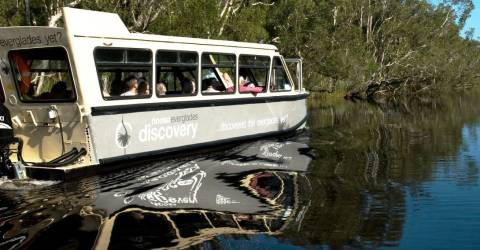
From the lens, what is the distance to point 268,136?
13883mm

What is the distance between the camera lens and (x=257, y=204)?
25.3 feet

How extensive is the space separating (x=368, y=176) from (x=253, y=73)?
4.60 m

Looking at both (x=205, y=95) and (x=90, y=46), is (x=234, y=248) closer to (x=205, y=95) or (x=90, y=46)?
(x=90, y=46)

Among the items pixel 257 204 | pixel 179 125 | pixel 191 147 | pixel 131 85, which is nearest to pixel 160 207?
pixel 257 204

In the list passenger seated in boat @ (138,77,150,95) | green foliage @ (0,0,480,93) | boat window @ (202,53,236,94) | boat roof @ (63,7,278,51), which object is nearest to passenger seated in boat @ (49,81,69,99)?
boat roof @ (63,7,278,51)

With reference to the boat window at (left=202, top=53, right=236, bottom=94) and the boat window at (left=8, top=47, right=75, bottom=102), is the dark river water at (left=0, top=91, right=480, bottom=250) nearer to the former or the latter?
the boat window at (left=202, top=53, right=236, bottom=94)

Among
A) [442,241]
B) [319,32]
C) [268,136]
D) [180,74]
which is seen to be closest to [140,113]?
[180,74]

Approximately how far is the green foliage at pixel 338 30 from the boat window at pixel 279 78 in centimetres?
894

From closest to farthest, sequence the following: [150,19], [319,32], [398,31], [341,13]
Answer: [150,19] < [319,32] < [341,13] < [398,31]

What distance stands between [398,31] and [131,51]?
4095 cm

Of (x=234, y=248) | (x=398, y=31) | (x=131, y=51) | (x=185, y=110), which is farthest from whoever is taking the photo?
(x=398, y=31)

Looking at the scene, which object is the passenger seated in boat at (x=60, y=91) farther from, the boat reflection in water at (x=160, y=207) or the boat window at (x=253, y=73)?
the boat window at (x=253, y=73)

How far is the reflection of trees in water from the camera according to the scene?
260 inches

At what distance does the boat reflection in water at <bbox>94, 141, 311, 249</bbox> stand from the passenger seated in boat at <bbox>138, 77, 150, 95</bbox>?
1475 millimetres
